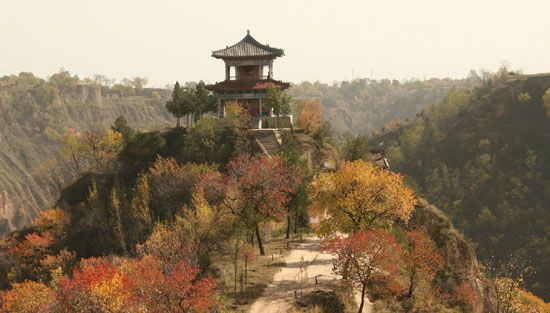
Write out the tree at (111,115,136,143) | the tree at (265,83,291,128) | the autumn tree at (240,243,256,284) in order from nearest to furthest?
the autumn tree at (240,243,256,284), the tree at (265,83,291,128), the tree at (111,115,136,143)

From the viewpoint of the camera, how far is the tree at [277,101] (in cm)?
5778

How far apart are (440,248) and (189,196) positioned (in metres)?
29.9

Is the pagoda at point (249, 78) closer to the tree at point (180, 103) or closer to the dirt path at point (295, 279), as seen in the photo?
the tree at point (180, 103)

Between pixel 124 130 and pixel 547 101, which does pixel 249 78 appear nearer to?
pixel 124 130

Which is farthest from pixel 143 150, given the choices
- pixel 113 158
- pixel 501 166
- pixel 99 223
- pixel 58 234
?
pixel 501 166

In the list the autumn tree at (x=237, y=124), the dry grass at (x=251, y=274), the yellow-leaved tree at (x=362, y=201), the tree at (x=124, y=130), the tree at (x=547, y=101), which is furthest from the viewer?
the tree at (x=547, y=101)

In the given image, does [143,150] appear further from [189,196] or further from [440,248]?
[440,248]

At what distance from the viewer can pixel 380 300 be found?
27.3 m

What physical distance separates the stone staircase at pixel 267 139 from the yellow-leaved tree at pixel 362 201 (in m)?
25.4

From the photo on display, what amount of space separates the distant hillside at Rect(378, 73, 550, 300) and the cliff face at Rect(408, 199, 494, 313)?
25.1m

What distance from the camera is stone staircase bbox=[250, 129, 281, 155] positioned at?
55688 mm

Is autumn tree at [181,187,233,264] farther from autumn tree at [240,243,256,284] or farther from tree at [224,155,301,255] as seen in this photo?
autumn tree at [240,243,256,284]

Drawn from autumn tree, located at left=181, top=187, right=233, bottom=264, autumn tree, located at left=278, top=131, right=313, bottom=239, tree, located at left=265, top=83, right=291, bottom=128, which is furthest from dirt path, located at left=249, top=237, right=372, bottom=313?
tree, located at left=265, top=83, right=291, bottom=128

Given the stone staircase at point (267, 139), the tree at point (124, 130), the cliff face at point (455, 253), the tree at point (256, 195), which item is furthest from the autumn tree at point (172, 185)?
the cliff face at point (455, 253)
